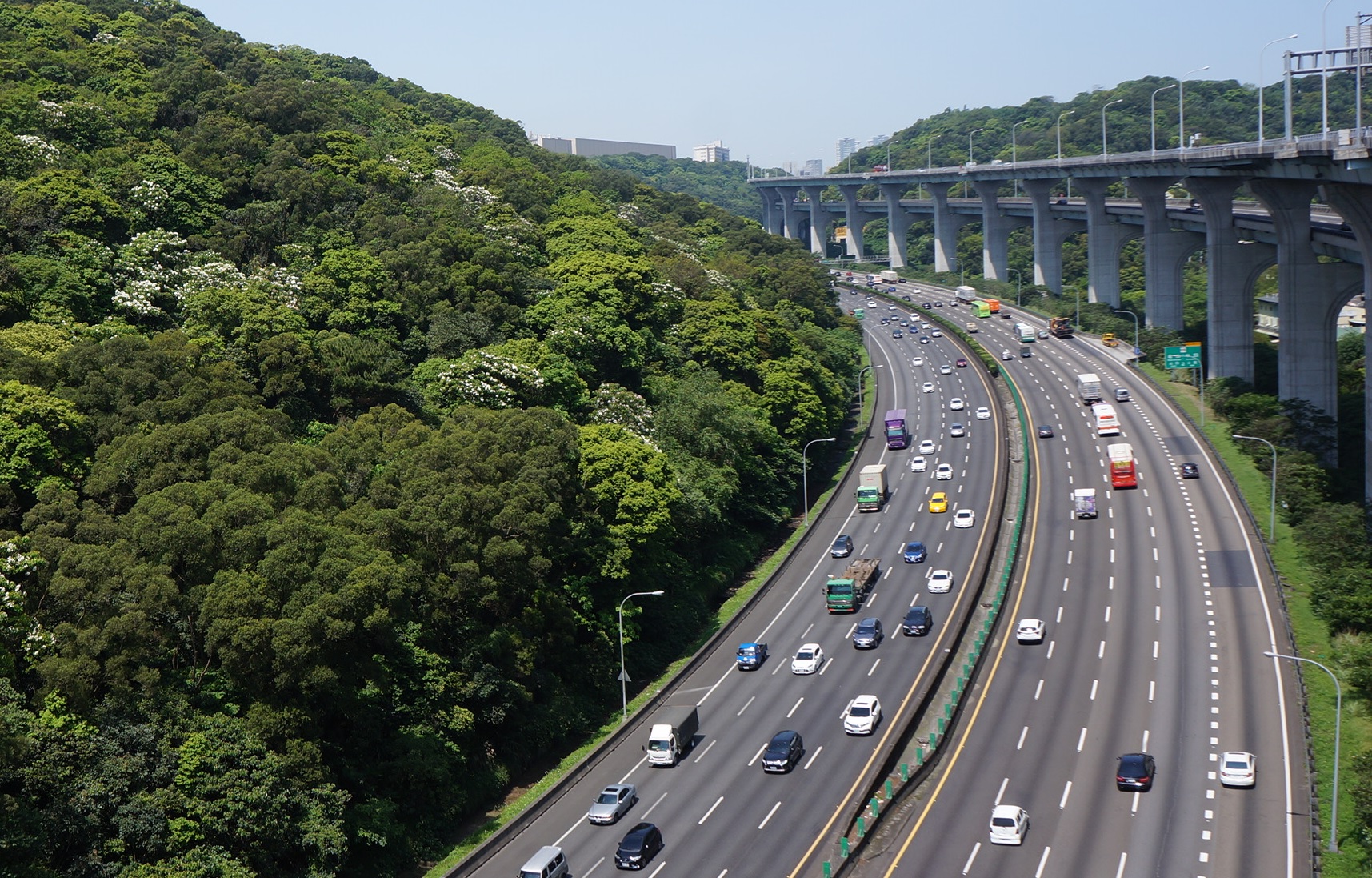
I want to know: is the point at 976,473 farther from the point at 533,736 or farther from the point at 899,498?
the point at 533,736

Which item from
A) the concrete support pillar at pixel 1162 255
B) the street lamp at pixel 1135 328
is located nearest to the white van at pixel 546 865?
the street lamp at pixel 1135 328

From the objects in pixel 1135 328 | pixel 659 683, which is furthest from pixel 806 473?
pixel 1135 328

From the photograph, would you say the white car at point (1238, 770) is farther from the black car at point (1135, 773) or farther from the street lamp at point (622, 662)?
the street lamp at point (622, 662)

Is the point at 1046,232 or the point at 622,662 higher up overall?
the point at 1046,232

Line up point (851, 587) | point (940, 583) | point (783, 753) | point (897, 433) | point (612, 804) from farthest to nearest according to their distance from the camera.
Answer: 1. point (897, 433)
2. point (940, 583)
3. point (851, 587)
4. point (783, 753)
5. point (612, 804)

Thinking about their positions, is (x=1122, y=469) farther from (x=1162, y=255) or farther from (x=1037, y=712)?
(x=1162, y=255)

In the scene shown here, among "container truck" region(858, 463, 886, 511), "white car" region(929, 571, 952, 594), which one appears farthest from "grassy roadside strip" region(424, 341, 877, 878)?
"white car" region(929, 571, 952, 594)
